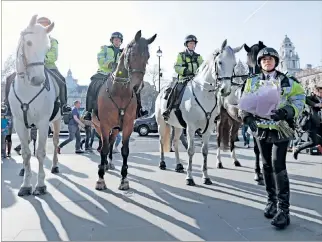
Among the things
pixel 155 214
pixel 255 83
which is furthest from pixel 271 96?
pixel 155 214

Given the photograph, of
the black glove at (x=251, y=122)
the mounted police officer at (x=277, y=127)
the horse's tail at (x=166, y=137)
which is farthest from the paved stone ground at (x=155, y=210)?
the horse's tail at (x=166, y=137)

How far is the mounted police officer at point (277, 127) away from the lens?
335 centimetres

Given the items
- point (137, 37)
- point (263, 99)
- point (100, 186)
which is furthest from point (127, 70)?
point (263, 99)

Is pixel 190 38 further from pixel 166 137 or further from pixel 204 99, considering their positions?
pixel 166 137

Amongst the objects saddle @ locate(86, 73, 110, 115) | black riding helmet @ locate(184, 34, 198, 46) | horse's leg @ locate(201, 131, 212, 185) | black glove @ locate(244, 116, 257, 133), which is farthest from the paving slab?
black riding helmet @ locate(184, 34, 198, 46)

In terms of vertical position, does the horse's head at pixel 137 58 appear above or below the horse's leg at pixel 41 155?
above

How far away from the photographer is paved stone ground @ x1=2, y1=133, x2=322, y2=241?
10.3 ft

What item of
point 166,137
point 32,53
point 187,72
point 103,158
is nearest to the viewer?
point 32,53

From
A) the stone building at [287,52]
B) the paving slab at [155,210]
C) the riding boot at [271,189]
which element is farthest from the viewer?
the stone building at [287,52]

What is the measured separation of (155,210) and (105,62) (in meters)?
3.65

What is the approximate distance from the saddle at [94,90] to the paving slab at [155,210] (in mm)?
1656

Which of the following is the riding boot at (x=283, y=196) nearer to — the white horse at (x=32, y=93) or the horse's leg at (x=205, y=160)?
the horse's leg at (x=205, y=160)

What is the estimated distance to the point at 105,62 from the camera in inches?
243

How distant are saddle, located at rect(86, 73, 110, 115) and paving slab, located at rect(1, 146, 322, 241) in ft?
5.43
